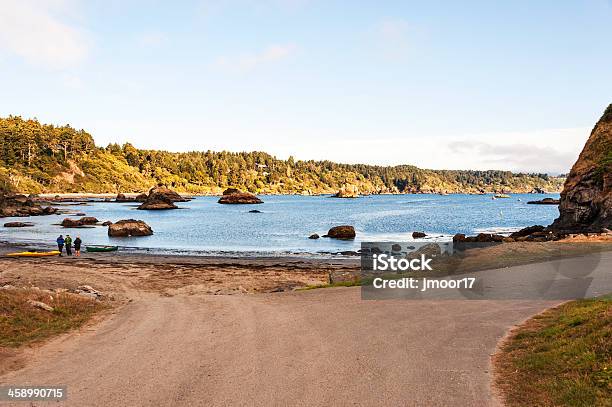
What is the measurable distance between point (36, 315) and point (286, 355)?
10.9m

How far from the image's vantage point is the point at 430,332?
54.7ft

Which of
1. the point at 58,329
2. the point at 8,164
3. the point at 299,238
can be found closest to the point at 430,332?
the point at 58,329

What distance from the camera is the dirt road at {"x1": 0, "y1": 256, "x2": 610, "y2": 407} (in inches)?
447

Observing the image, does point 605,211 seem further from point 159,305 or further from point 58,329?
point 58,329

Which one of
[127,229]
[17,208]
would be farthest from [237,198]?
[127,229]

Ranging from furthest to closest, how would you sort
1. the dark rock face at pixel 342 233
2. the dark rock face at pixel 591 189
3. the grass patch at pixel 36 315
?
the dark rock face at pixel 342 233 → the dark rock face at pixel 591 189 → the grass patch at pixel 36 315

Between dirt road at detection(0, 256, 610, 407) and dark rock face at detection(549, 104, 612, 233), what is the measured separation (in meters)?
41.7

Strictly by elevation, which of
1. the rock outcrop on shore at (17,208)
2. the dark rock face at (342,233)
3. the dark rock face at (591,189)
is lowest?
the dark rock face at (342,233)

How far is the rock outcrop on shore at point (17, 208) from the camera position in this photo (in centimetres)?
11194

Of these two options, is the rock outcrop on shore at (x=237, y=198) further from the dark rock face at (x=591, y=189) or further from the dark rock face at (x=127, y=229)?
the dark rock face at (x=591, y=189)

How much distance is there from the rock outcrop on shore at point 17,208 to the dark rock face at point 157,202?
1287 inches

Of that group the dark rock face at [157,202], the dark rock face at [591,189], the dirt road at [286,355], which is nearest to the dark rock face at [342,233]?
the dark rock face at [591,189]

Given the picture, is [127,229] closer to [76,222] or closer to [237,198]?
[76,222]

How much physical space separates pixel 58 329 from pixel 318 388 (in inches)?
442
